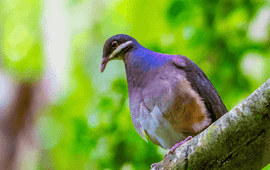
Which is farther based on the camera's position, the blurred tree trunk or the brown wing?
the blurred tree trunk

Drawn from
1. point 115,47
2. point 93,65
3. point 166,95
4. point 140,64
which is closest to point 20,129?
point 93,65

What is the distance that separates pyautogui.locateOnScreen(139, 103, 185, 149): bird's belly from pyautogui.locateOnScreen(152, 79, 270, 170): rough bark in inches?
17.2

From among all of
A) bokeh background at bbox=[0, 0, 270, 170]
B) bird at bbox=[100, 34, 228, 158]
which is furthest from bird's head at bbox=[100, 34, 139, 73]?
bokeh background at bbox=[0, 0, 270, 170]

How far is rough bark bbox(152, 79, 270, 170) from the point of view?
1.21m

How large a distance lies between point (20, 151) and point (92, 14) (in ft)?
5.91

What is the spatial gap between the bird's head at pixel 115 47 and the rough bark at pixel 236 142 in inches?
36.5

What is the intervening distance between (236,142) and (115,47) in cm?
116

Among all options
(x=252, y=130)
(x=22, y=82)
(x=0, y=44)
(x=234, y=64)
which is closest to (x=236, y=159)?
(x=252, y=130)

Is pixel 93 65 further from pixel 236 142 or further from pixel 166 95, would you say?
pixel 236 142

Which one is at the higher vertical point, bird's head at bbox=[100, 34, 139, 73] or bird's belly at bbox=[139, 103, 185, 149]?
bird's head at bbox=[100, 34, 139, 73]

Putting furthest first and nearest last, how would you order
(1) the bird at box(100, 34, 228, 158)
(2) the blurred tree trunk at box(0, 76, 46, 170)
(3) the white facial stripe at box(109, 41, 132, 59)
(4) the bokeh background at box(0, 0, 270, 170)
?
(2) the blurred tree trunk at box(0, 76, 46, 170) < (4) the bokeh background at box(0, 0, 270, 170) < (3) the white facial stripe at box(109, 41, 132, 59) < (1) the bird at box(100, 34, 228, 158)

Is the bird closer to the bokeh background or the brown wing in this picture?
the brown wing

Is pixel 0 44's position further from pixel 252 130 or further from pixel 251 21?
pixel 252 130

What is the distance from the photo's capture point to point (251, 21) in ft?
8.94
